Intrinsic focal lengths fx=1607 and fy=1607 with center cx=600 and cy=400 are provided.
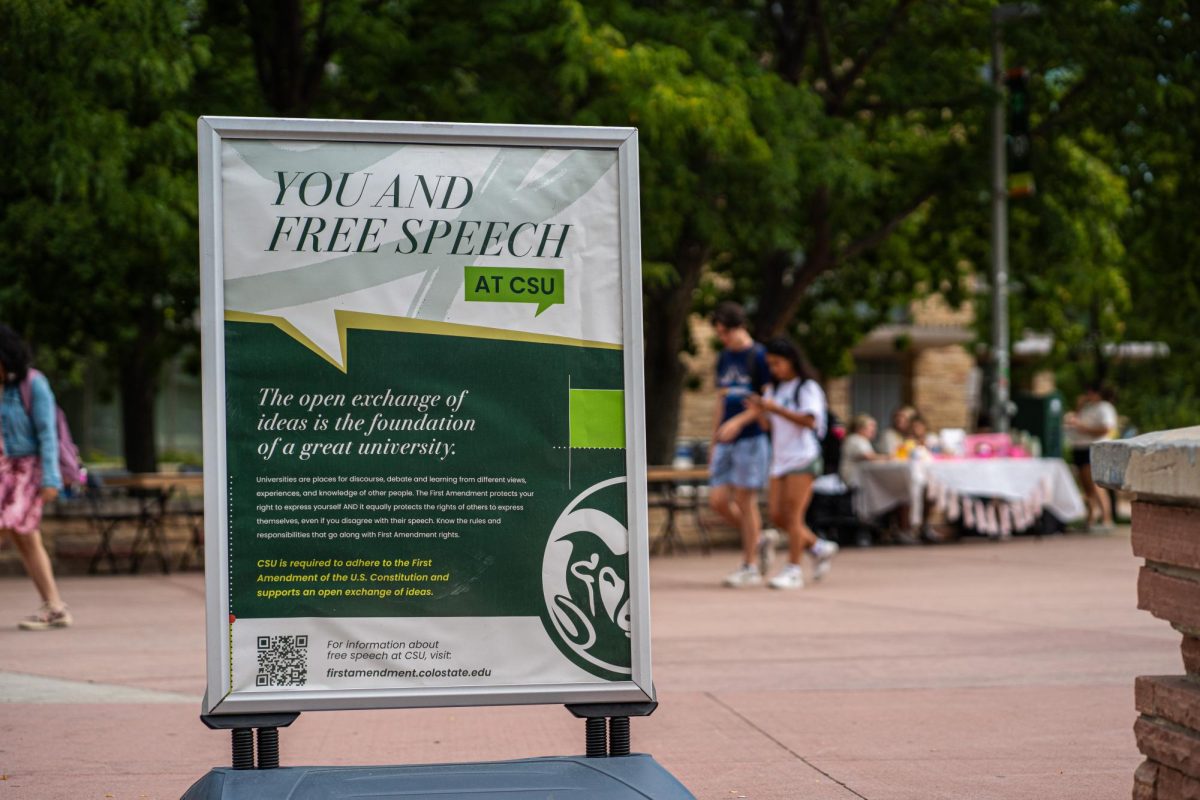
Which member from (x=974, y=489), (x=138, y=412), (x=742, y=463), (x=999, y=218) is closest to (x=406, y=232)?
(x=742, y=463)

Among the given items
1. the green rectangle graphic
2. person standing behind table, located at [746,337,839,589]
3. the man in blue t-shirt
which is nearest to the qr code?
the green rectangle graphic

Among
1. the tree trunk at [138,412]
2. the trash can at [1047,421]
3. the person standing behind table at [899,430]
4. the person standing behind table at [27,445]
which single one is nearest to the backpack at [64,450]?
the person standing behind table at [27,445]

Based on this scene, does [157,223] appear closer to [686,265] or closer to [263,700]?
[686,265]

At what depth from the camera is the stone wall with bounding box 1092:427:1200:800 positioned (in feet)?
11.4

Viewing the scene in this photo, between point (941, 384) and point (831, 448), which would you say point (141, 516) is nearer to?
point (831, 448)

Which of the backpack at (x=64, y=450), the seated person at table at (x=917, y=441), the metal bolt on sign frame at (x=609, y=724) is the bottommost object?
the metal bolt on sign frame at (x=609, y=724)

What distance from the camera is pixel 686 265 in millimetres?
18250

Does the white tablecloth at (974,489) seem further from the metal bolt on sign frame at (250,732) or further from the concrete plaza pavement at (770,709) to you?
the metal bolt on sign frame at (250,732)

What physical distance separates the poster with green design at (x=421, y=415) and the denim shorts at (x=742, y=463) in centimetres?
741

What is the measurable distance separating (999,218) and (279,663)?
15.7m

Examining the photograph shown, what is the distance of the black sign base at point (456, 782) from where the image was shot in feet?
12.8

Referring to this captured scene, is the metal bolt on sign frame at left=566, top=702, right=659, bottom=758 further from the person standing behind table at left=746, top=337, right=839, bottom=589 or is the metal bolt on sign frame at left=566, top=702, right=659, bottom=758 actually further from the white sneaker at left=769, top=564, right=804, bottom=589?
the white sneaker at left=769, top=564, right=804, bottom=589

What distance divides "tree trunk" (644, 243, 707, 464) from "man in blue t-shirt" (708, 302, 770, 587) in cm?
598

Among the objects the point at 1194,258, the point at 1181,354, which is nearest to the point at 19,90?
the point at 1194,258
